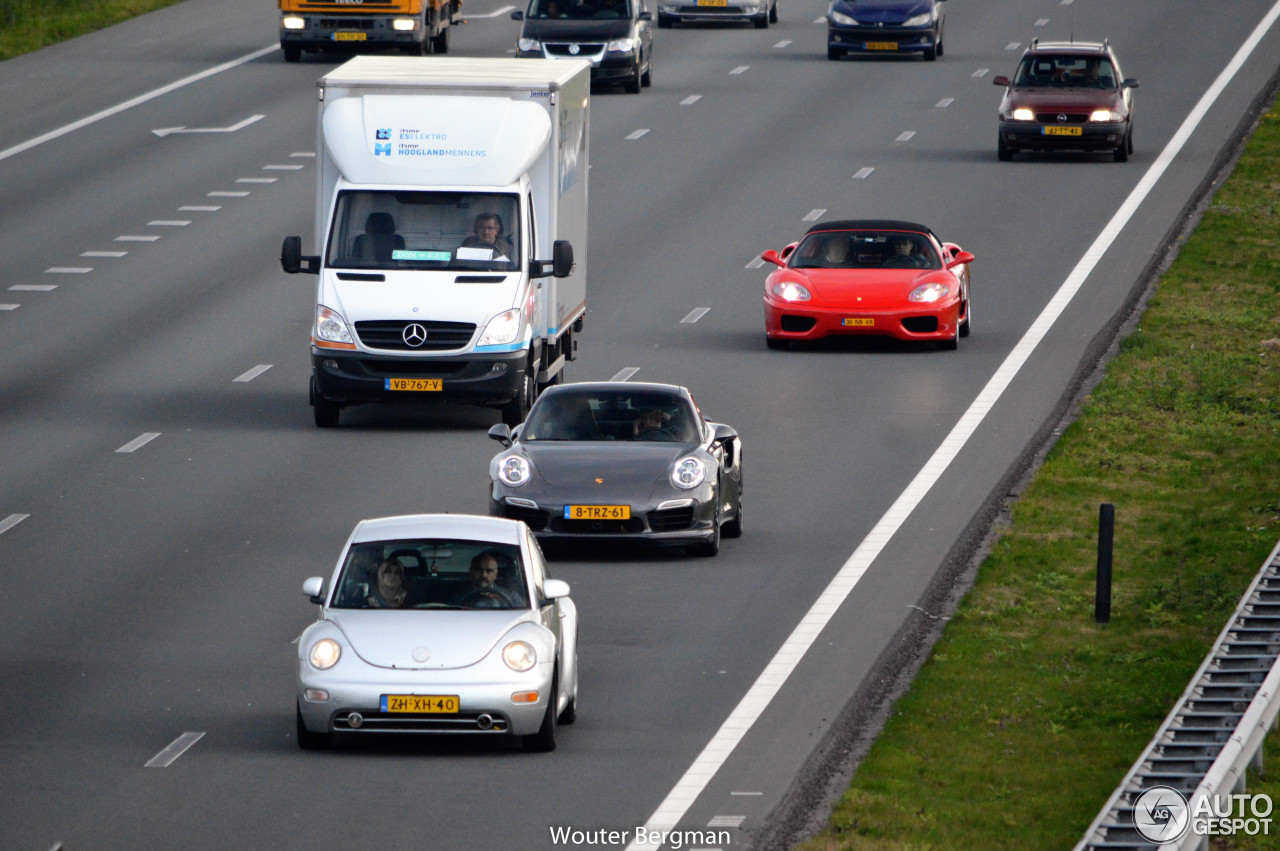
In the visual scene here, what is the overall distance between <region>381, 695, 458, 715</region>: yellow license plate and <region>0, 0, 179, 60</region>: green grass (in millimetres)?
39625

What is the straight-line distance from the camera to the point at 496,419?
2614cm

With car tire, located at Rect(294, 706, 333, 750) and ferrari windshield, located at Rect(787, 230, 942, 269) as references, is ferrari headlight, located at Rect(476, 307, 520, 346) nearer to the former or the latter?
ferrari windshield, located at Rect(787, 230, 942, 269)

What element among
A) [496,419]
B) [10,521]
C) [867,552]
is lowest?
[496,419]

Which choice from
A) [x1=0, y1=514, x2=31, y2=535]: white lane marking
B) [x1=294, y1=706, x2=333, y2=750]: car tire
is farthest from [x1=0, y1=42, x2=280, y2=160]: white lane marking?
[x1=294, y1=706, x2=333, y2=750]: car tire

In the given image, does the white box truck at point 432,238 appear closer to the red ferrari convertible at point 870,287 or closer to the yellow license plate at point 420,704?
the red ferrari convertible at point 870,287

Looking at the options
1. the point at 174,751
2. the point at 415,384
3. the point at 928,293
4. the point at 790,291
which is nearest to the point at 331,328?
the point at 415,384

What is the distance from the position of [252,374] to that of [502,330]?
450 cm

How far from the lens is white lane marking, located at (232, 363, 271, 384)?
91.8 feet

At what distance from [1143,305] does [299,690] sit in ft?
64.6

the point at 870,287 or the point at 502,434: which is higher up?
the point at 502,434

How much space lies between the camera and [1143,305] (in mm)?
31812

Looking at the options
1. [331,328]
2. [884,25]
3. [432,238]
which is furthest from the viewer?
[884,25]

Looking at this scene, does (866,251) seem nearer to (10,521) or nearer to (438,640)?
(10,521)

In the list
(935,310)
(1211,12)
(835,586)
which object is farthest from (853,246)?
(1211,12)
